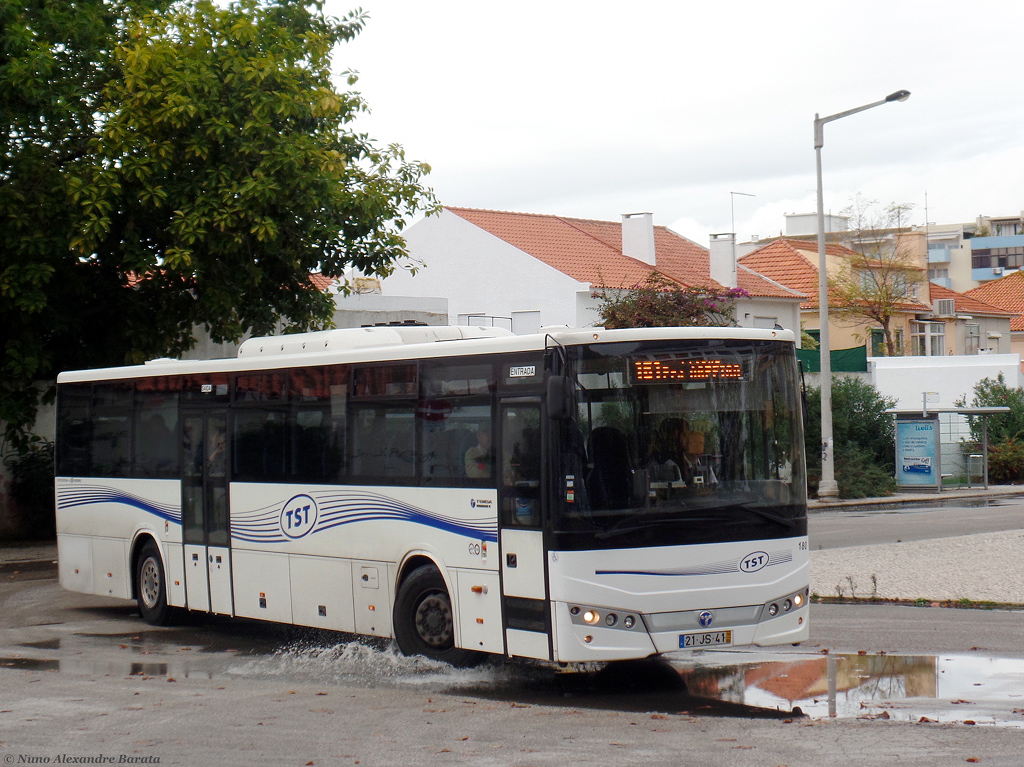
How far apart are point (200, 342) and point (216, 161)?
24.0 feet

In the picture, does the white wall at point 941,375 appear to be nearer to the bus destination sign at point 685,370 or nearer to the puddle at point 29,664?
the bus destination sign at point 685,370

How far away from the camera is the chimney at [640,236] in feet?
159

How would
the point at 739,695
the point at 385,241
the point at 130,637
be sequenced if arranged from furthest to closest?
the point at 385,241
the point at 130,637
the point at 739,695

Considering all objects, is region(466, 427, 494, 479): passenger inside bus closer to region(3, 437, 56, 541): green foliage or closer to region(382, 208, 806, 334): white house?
region(3, 437, 56, 541): green foliage

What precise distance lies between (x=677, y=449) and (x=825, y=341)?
23.9 m

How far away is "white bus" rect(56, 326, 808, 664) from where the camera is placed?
30.9 feet

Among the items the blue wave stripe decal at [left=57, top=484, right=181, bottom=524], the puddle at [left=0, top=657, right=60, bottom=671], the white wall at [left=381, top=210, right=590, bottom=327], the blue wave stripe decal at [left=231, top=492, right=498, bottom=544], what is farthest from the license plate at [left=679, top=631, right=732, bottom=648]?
the white wall at [left=381, top=210, right=590, bottom=327]

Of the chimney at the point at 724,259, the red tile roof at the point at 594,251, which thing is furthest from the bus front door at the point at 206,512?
the chimney at the point at 724,259

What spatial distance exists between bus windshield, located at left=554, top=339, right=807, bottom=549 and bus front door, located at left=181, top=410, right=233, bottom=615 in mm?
5076

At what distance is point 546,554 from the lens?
31.0 feet

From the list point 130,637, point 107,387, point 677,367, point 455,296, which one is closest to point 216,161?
point 107,387

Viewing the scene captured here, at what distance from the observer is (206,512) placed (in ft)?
44.3

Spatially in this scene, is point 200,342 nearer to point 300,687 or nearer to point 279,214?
point 279,214

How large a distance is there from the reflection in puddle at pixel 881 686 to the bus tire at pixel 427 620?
6.14 ft
